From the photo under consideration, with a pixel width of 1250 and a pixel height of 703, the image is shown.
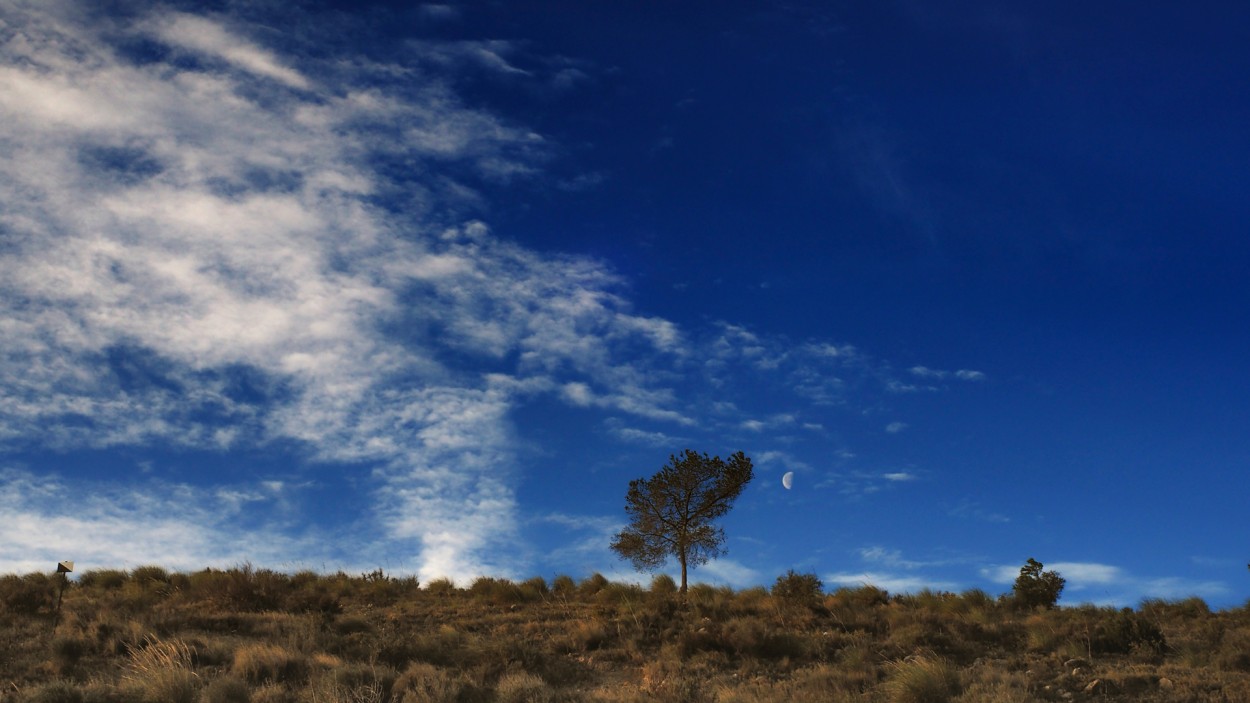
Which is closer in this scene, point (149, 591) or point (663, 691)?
point (663, 691)

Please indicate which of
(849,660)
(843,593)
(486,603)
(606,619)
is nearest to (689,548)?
(843,593)

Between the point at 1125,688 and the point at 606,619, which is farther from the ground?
the point at 606,619

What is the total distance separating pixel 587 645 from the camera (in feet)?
75.7

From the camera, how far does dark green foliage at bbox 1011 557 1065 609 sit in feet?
106

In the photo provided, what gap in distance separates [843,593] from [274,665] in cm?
2102

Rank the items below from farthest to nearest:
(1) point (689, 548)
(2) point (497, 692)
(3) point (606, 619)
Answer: (1) point (689, 548)
(3) point (606, 619)
(2) point (497, 692)

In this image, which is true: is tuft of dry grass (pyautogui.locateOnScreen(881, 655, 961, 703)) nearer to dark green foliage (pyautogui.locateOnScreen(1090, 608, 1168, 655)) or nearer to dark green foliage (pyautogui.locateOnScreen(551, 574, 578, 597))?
dark green foliage (pyautogui.locateOnScreen(1090, 608, 1168, 655))

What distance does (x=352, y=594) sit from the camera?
105 feet

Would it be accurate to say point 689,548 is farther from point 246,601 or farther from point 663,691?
point 663,691

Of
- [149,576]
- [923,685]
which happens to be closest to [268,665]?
[923,685]

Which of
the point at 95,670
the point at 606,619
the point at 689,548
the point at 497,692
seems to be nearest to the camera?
the point at 497,692

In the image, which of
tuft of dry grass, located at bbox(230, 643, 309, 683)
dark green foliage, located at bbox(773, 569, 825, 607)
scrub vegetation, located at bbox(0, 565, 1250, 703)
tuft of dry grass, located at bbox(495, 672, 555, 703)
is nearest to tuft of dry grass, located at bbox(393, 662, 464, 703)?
scrub vegetation, located at bbox(0, 565, 1250, 703)

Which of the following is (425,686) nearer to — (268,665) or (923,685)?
(268,665)

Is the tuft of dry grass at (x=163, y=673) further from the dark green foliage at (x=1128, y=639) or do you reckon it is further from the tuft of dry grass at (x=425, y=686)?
the dark green foliage at (x=1128, y=639)
